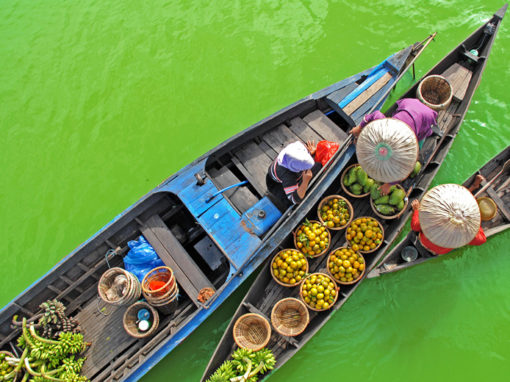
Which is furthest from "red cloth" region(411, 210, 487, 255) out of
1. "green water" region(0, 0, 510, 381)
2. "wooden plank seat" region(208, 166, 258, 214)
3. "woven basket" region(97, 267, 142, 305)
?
"woven basket" region(97, 267, 142, 305)

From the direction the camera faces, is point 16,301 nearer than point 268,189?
Yes

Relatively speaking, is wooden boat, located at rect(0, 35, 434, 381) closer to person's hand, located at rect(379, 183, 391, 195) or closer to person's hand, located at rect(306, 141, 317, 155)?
person's hand, located at rect(306, 141, 317, 155)

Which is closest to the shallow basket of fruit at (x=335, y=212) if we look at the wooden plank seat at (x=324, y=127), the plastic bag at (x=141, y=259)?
the wooden plank seat at (x=324, y=127)

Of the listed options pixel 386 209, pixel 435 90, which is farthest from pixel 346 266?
pixel 435 90

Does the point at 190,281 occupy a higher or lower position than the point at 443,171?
higher

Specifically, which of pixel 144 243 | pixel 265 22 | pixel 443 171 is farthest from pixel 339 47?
pixel 144 243

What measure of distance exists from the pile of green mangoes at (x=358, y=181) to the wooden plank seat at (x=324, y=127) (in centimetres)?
83

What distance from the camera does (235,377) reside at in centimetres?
417

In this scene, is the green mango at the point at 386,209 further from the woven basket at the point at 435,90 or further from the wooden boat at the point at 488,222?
the woven basket at the point at 435,90

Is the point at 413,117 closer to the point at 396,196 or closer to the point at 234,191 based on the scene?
the point at 396,196

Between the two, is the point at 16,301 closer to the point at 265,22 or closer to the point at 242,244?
the point at 242,244

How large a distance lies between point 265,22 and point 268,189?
16.5 feet

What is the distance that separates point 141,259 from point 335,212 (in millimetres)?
3265

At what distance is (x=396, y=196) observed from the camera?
4.89m
